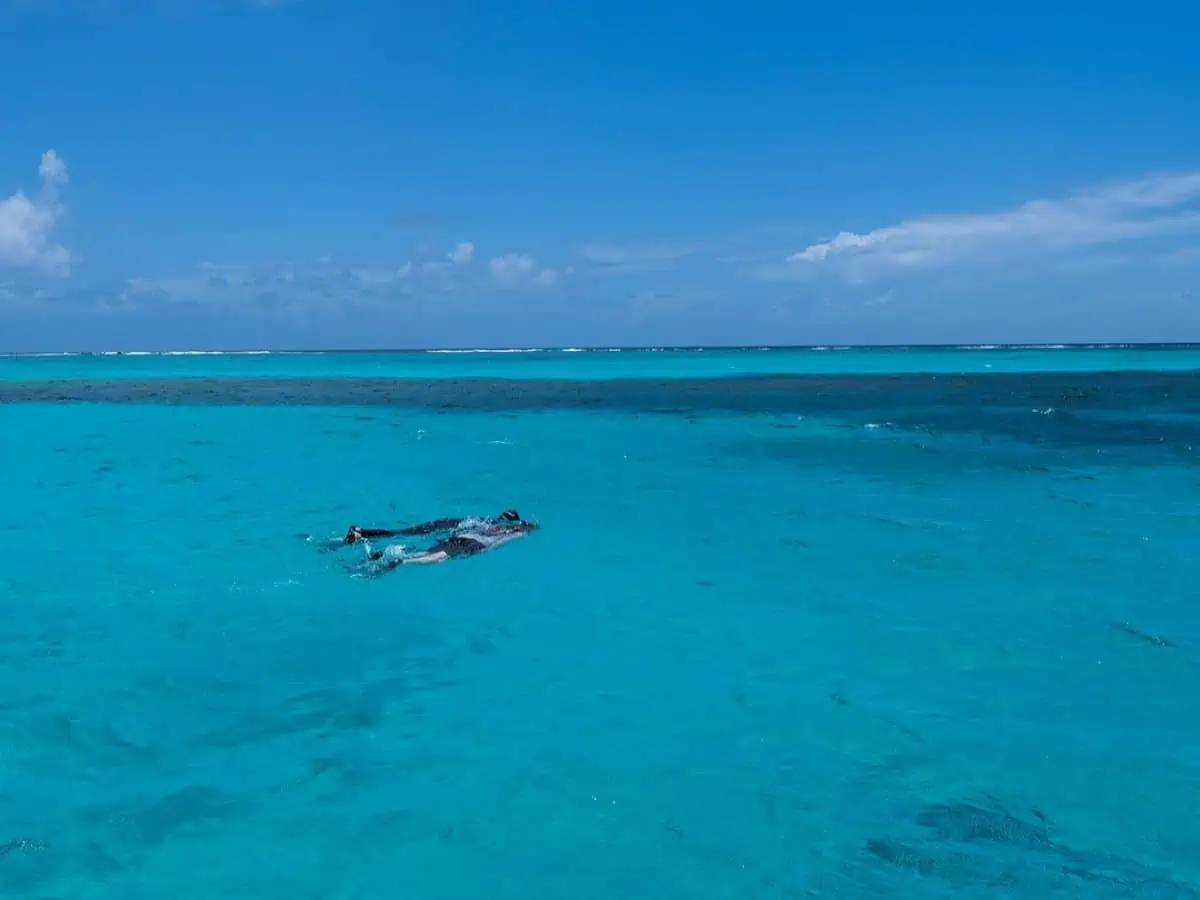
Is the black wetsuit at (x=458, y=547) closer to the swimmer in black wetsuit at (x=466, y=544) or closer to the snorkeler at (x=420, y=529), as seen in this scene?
the swimmer in black wetsuit at (x=466, y=544)

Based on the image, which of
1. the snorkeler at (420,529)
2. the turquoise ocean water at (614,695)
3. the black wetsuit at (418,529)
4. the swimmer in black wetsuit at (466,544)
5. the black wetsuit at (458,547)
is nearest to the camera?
the turquoise ocean water at (614,695)

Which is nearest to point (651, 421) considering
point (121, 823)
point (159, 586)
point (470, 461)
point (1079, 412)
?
point (470, 461)

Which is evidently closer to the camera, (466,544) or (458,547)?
(458,547)

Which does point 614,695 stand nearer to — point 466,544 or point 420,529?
point 466,544

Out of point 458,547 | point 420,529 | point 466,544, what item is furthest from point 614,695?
point 420,529

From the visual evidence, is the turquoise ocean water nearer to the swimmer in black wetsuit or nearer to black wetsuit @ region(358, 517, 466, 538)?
the swimmer in black wetsuit

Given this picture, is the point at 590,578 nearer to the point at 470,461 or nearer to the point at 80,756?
the point at 80,756

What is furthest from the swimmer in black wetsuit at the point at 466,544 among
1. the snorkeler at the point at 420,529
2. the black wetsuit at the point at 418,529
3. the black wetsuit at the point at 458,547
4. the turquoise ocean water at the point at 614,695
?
the black wetsuit at the point at 418,529
